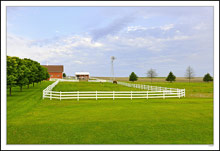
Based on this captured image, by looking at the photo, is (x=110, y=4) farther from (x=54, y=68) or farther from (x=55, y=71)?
(x=54, y=68)

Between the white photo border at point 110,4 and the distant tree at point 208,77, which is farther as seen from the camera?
the distant tree at point 208,77

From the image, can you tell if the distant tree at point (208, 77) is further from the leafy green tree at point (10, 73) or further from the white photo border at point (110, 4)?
the white photo border at point (110, 4)

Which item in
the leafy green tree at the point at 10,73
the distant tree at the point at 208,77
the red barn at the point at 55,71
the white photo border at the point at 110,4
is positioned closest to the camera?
the white photo border at the point at 110,4

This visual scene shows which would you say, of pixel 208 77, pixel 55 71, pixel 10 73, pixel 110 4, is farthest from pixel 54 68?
pixel 110 4

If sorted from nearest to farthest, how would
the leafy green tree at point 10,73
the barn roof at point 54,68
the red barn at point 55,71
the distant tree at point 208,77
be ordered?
1. the leafy green tree at point 10,73
2. the distant tree at point 208,77
3. the red barn at point 55,71
4. the barn roof at point 54,68

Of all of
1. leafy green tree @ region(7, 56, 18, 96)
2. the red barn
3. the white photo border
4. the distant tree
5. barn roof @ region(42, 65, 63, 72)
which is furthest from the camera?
barn roof @ region(42, 65, 63, 72)

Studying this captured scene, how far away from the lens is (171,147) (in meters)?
5.57

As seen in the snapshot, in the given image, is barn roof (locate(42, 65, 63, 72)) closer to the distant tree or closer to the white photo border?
the distant tree

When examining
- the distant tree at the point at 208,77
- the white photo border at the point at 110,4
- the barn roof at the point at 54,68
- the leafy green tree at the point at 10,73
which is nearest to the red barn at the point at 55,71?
the barn roof at the point at 54,68

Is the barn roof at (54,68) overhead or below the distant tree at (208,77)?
overhead

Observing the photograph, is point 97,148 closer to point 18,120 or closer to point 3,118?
point 3,118

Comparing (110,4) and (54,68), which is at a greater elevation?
(54,68)

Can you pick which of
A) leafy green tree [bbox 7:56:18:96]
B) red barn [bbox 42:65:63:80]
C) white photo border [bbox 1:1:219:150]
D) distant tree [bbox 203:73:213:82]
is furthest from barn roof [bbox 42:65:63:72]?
white photo border [bbox 1:1:219:150]

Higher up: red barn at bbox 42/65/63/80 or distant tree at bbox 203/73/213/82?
red barn at bbox 42/65/63/80
